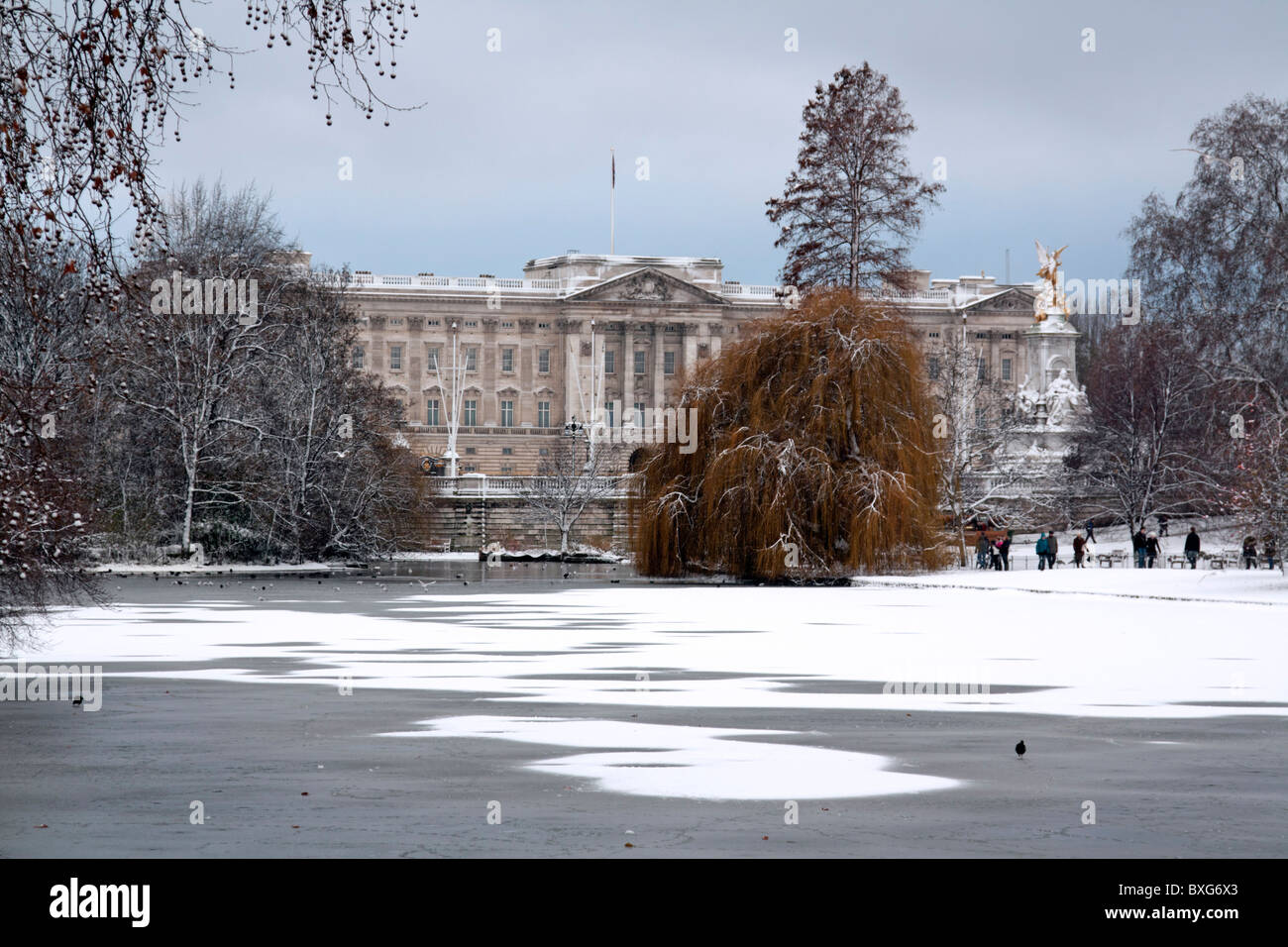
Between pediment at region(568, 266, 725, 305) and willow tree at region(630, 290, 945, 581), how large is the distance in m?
91.4

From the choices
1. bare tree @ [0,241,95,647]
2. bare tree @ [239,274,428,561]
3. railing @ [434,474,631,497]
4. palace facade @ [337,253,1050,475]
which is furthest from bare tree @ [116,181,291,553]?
palace facade @ [337,253,1050,475]

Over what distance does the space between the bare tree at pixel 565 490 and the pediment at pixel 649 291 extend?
46.1 m

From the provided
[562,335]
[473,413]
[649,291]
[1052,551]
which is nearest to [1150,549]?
[1052,551]

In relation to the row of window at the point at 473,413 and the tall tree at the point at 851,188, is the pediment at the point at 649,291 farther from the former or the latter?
the tall tree at the point at 851,188

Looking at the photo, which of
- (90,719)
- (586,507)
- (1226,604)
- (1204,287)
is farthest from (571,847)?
(586,507)

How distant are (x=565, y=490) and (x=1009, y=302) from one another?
6259 centimetres

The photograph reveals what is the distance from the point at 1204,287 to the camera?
6144cm

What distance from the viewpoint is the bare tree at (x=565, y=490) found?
87.7 m

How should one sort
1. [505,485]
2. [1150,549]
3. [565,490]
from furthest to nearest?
[505,485] → [565,490] → [1150,549]

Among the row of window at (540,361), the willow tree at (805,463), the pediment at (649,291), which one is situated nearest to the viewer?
the willow tree at (805,463)

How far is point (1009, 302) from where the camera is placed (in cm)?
13862

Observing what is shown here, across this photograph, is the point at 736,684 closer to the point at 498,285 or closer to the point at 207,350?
the point at 207,350

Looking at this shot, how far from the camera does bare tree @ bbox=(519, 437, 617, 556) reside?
87.7m

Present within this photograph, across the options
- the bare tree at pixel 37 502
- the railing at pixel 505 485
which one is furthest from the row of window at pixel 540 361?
the bare tree at pixel 37 502
